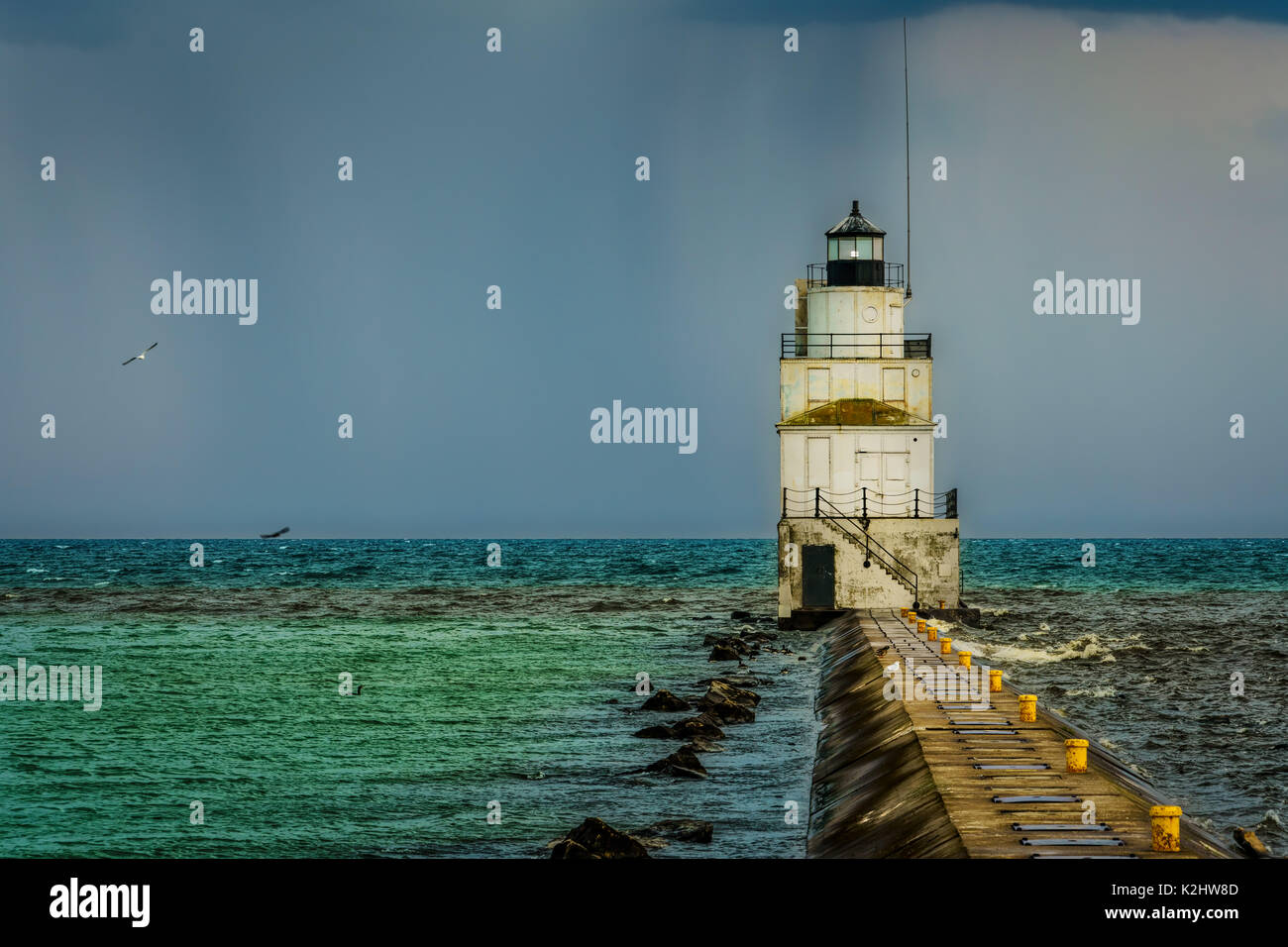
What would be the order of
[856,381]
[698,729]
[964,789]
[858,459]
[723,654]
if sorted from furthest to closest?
[856,381]
[858,459]
[723,654]
[698,729]
[964,789]

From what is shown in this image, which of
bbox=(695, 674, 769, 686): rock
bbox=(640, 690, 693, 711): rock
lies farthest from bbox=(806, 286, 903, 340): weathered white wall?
bbox=(640, 690, 693, 711): rock

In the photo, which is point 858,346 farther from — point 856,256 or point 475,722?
point 475,722

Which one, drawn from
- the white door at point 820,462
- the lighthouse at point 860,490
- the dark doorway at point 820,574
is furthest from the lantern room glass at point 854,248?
the dark doorway at point 820,574

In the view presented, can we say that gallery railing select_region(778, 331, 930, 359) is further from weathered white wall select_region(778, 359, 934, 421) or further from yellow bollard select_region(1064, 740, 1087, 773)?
yellow bollard select_region(1064, 740, 1087, 773)

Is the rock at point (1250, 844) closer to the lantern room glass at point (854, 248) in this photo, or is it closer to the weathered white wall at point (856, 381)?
the weathered white wall at point (856, 381)

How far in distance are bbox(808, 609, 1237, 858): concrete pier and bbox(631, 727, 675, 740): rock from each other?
8.66ft

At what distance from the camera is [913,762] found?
17.3m

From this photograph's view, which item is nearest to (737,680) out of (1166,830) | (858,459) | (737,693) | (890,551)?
(737,693)

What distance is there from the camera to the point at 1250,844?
51.4 feet

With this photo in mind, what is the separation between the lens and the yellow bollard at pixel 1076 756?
16125 millimetres

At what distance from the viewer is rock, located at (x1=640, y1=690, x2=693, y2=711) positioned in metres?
29.5

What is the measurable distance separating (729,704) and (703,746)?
147 inches

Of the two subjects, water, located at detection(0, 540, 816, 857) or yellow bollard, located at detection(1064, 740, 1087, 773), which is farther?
water, located at detection(0, 540, 816, 857)
